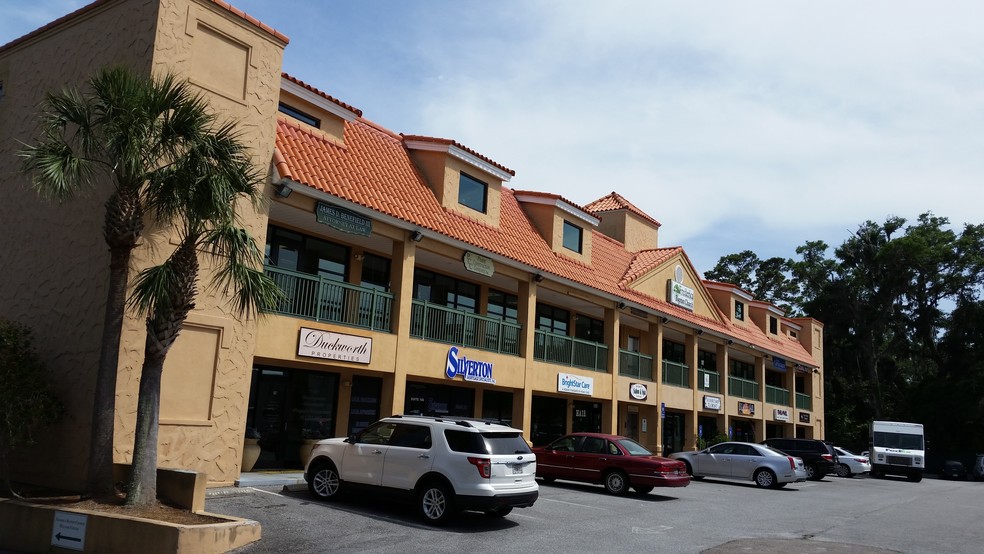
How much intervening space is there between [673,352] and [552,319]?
10846 millimetres

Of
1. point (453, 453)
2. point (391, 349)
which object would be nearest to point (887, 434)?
point (391, 349)

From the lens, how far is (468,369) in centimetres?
1980

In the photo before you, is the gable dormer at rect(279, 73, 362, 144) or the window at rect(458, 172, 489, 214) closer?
the gable dormer at rect(279, 73, 362, 144)

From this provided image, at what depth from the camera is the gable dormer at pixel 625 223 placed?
3338cm

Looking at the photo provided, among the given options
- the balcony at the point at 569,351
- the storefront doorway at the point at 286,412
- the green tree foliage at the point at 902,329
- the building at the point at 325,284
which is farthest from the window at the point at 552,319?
the green tree foliage at the point at 902,329

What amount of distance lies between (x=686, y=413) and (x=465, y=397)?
13525 millimetres

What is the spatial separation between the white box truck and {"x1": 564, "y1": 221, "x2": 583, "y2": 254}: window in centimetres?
2189

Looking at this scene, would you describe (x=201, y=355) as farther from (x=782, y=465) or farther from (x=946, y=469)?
(x=946, y=469)

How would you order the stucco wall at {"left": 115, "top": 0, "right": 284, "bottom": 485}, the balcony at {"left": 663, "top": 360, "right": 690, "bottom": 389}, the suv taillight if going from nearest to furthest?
the suv taillight → the stucco wall at {"left": 115, "top": 0, "right": 284, "bottom": 485} → the balcony at {"left": 663, "top": 360, "right": 690, "bottom": 389}

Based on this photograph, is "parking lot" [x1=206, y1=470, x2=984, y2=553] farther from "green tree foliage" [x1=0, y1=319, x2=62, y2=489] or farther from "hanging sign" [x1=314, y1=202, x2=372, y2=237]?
"hanging sign" [x1=314, y1=202, x2=372, y2=237]

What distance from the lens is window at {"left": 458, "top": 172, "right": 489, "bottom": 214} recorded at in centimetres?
2142

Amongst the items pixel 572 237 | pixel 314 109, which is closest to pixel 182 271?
pixel 314 109

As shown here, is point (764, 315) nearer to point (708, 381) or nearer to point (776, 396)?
point (776, 396)

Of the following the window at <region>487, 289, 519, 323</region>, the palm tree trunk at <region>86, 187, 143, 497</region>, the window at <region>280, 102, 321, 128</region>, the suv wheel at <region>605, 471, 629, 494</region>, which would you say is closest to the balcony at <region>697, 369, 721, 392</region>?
the window at <region>487, 289, 519, 323</region>
